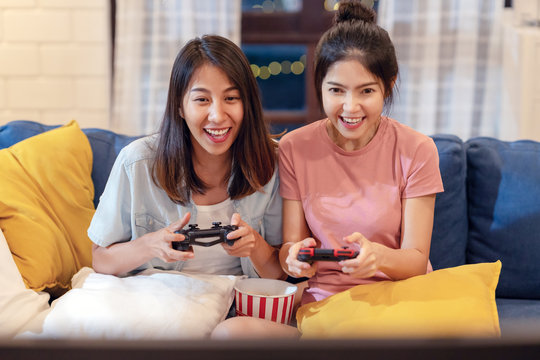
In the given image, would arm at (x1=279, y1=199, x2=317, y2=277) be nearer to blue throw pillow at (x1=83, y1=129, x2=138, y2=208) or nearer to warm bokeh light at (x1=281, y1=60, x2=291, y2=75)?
blue throw pillow at (x1=83, y1=129, x2=138, y2=208)

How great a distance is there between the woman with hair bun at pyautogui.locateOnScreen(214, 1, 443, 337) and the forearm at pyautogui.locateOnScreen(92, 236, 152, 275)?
348 mm

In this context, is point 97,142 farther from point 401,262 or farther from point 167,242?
point 401,262

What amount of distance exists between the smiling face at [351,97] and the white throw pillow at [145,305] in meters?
0.49

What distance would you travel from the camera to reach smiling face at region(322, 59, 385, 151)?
1.25m

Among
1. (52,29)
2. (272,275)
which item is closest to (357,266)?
(272,275)

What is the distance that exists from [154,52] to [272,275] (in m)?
1.44

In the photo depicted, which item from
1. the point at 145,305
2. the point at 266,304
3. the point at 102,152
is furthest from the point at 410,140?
the point at 102,152

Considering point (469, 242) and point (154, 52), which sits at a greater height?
point (154, 52)

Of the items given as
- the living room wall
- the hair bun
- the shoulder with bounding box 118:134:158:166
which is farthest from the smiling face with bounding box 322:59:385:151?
the living room wall

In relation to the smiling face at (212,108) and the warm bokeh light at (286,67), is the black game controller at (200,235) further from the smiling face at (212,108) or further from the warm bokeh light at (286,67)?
the warm bokeh light at (286,67)

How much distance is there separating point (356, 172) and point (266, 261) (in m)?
0.32

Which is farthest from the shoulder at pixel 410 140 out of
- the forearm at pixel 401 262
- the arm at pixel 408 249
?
the forearm at pixel 401 262

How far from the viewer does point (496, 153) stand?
1620 millimetres

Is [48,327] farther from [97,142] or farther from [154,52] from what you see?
[154,52]
